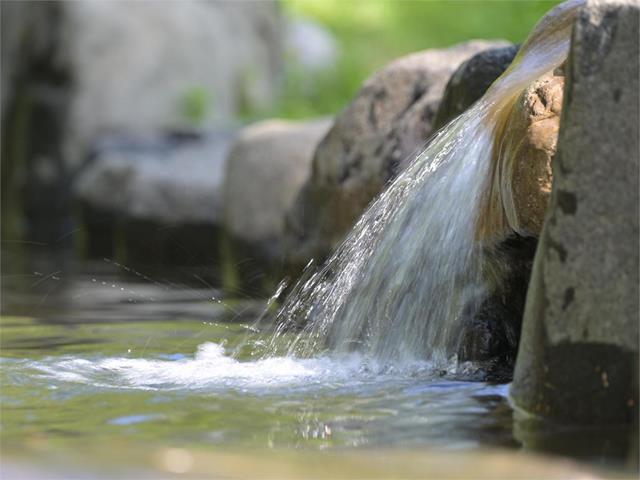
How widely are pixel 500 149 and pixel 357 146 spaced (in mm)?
2798

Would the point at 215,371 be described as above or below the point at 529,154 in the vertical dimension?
below

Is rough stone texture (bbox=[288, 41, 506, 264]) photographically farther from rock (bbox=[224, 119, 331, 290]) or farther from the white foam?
the white foam

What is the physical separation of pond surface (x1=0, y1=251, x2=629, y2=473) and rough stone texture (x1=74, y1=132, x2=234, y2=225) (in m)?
5.29

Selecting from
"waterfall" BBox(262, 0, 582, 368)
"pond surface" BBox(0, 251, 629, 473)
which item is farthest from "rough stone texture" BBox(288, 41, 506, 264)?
"waterfall" BBox(262, 0, 582, 368)

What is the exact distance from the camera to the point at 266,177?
9289mm

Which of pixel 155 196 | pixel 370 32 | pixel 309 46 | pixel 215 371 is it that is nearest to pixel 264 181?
pixel 155 196

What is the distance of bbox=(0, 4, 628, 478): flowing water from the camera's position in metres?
3.28

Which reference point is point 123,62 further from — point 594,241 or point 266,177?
point 594,241

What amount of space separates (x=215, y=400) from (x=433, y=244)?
128 cm

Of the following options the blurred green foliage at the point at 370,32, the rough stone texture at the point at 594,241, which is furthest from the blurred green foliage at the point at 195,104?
the rough stone texture at the point at 594,241

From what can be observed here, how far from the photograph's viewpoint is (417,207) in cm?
489

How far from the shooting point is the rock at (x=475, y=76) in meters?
5.78

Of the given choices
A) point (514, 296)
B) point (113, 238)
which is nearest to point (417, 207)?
point (514, 296)

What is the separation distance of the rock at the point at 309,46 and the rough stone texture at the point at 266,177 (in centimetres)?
759
